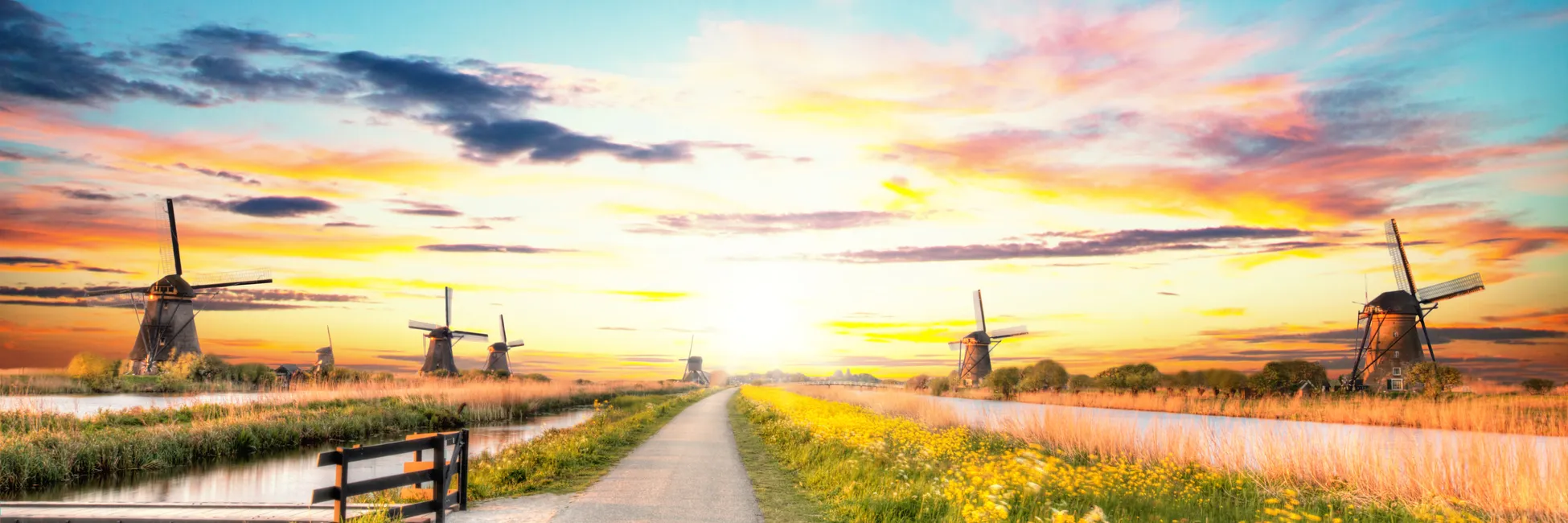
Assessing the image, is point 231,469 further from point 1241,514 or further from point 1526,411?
point 1526,411

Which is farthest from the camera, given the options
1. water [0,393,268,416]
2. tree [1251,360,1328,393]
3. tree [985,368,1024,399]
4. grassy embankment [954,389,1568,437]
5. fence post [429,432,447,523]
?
tree [985,368,1024,399]

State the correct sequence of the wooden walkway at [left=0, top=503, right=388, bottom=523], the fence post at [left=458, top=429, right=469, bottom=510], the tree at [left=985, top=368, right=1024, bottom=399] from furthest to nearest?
1. the tree at [left=985, top=368, right=1024, bottom=399]
2. the fence post at [left=458, top=429, right=469, bottom=510]
3. the wooden walkway at [left=0, top=503, right=388, bottom=523]

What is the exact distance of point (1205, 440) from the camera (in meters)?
17.9

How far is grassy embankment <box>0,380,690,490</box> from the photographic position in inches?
801

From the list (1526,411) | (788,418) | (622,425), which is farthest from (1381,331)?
(622,425)

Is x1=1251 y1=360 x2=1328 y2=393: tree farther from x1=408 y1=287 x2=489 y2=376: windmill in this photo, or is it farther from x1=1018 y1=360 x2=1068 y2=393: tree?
x1=408 y1=287 x2=489 y2=376: windmill

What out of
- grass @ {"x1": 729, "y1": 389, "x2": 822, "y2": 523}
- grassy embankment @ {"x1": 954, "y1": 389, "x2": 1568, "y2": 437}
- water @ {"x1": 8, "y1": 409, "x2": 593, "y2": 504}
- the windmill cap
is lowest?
grassy embankment @ {"x1": 954, "y1": 389, "x2": 1568, "y2": 437}

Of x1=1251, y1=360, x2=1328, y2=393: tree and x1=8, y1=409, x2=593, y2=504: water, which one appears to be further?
x1=1251, y1=360, x2=1328, y2=393: tree

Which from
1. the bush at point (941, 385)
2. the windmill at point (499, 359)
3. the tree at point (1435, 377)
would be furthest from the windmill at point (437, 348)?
the tree at point (1435, 377)

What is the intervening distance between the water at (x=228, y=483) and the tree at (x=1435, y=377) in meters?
62.5

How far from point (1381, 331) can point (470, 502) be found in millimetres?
70440

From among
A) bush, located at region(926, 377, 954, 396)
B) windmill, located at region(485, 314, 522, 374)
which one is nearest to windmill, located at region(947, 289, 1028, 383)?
bush, located at region(926, 377, 954, 396)

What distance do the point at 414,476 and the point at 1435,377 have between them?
226 feet

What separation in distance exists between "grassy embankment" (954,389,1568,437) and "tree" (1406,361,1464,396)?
3.53 metres
